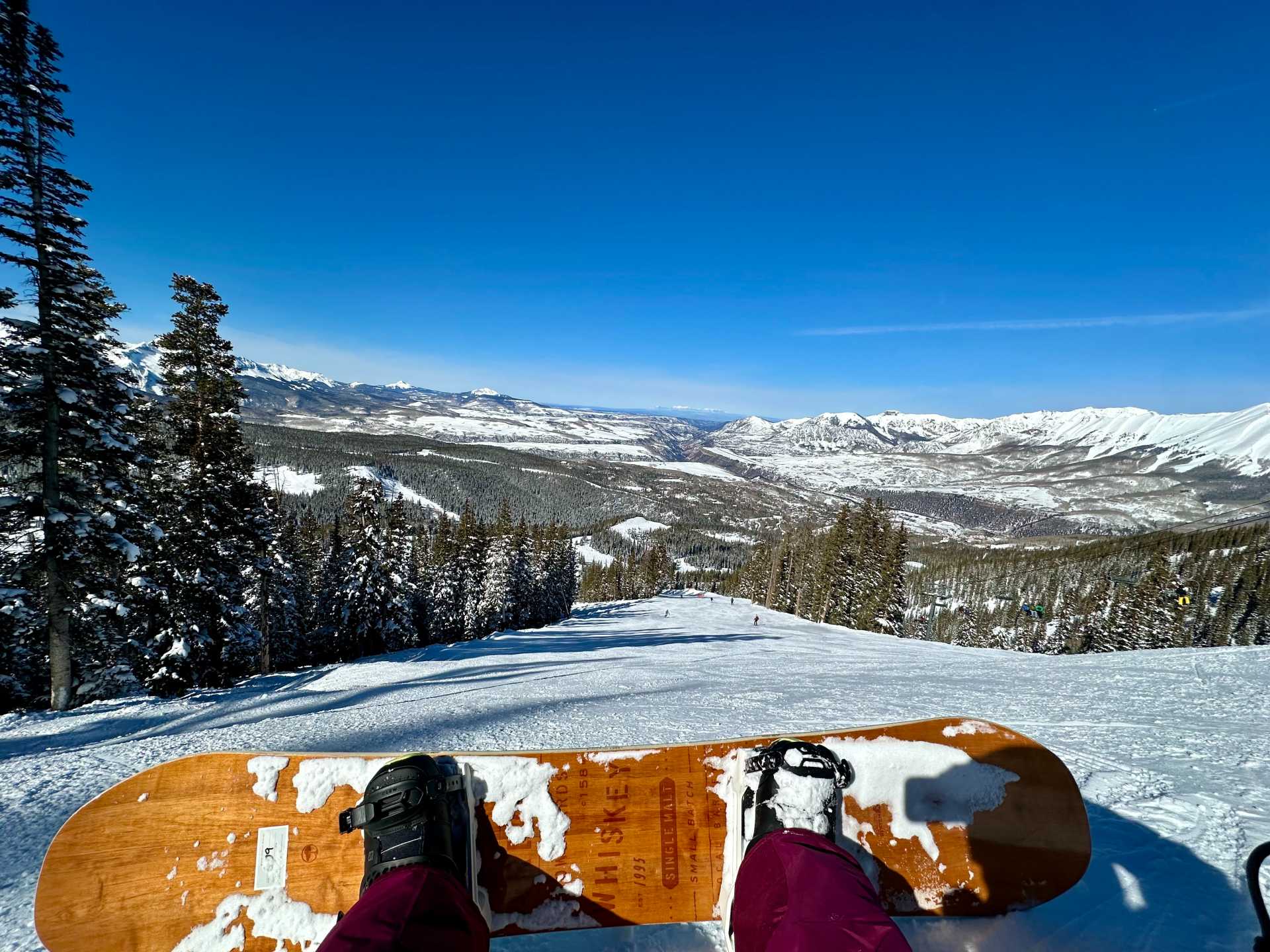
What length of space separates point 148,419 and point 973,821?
16.8 meters

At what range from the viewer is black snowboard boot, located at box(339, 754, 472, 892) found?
2043 mm

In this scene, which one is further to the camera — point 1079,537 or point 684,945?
point 1079,537

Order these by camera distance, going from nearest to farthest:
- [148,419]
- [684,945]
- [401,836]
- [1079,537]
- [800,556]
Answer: [401,836] → [684,945] → [148,419] → [800,556] → [1079,537]

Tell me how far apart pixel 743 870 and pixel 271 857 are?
216cm

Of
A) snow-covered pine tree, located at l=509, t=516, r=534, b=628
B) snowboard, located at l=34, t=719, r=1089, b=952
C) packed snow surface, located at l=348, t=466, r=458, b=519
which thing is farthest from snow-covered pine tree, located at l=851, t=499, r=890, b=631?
packed snow surface, located at l=348, t=466, r=458, b=519

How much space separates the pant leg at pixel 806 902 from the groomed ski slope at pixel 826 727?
0.63 meters

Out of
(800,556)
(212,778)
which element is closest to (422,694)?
(212,778)

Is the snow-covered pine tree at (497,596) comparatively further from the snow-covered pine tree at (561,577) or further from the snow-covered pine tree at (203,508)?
the snow-covered pine tree at (203,508)

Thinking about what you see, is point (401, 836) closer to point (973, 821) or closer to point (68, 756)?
point (973, 821)

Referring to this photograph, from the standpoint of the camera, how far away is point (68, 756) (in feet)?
16.1

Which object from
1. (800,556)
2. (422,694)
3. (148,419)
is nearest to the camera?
(422,694)

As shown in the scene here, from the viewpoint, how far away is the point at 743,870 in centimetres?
213

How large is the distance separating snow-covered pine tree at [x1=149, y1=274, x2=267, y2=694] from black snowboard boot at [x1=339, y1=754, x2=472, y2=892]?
14.2 meters

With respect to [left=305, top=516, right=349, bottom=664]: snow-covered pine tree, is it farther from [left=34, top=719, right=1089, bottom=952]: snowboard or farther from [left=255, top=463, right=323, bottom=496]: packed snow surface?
[left=255, top=463, right=323, bottom=496]: packed snow surface
